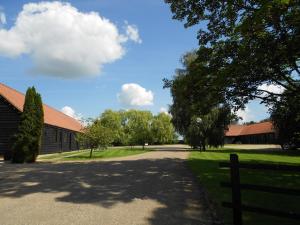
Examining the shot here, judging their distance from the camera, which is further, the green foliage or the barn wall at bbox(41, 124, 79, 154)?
the green foliage

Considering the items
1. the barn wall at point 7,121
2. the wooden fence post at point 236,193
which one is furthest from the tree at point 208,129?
the wooden fence post at point 236,193

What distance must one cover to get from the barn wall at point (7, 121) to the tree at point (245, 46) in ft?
68.2

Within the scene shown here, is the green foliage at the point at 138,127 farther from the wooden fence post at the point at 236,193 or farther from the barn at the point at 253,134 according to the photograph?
the wooden fence post at the point at 236,193

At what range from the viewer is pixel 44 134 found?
36.0 meters

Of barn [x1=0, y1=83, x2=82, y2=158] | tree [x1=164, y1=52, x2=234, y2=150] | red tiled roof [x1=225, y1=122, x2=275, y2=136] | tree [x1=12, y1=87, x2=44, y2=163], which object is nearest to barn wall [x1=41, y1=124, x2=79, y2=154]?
barn [x1=0, y1=83, x2=82, y2=158]

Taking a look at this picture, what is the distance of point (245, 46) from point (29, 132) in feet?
58.8

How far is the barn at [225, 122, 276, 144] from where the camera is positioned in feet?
252

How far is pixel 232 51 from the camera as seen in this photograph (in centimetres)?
1636

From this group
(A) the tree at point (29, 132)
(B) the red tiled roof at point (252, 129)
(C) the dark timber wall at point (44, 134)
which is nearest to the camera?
(A) the tree at point (29, 132)

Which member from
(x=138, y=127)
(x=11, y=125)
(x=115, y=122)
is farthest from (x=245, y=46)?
(x=115, y=122)

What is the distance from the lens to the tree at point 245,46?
44.6 ft

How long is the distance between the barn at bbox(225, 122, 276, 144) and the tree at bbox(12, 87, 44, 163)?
53477 mm

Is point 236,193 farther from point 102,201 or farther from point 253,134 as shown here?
point 253,134

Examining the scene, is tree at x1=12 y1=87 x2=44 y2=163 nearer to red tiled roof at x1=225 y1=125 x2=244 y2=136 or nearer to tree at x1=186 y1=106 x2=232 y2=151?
tree at x1=186 y1=106 x2=232 y2=151
